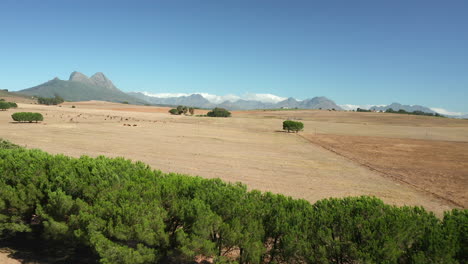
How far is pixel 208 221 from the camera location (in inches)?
212

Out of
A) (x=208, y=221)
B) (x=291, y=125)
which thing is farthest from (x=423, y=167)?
(x=291, y=125)

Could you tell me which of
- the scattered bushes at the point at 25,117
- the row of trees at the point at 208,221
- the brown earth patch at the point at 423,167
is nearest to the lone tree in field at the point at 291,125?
the brown earth patch at the point at 423,167

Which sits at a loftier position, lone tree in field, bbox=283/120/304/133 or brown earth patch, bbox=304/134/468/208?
lone tree in field, bbox=283/120/304/133

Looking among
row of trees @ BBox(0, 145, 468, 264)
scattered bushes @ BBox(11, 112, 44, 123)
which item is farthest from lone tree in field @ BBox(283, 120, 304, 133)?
row of trees @ BBox(0, 145, 468, 264)

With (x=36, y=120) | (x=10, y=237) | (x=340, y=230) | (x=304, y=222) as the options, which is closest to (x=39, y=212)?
(x=10, y=237)

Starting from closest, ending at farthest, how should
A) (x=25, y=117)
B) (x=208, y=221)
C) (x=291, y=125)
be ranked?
(x=208, y=221) < (x=25, y=117) < (x=291, y=125)

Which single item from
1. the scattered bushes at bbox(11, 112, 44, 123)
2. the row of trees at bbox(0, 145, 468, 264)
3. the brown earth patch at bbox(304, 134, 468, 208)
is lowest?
the brown earth patch at bbox(304, 134, 468, 208)

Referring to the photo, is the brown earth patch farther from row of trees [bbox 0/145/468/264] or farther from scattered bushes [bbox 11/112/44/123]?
scattered bushes [bbox 11/112/44/123]

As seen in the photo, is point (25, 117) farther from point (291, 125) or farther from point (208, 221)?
point (208, 221)

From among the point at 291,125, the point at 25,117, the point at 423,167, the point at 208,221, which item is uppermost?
the point at 25,117

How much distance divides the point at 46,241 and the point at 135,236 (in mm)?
3966

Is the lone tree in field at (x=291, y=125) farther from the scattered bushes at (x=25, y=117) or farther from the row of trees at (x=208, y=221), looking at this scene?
the row of trees at (x=208, y=221)

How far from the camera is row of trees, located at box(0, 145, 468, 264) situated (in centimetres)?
489

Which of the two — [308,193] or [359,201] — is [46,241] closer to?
[359,201]
